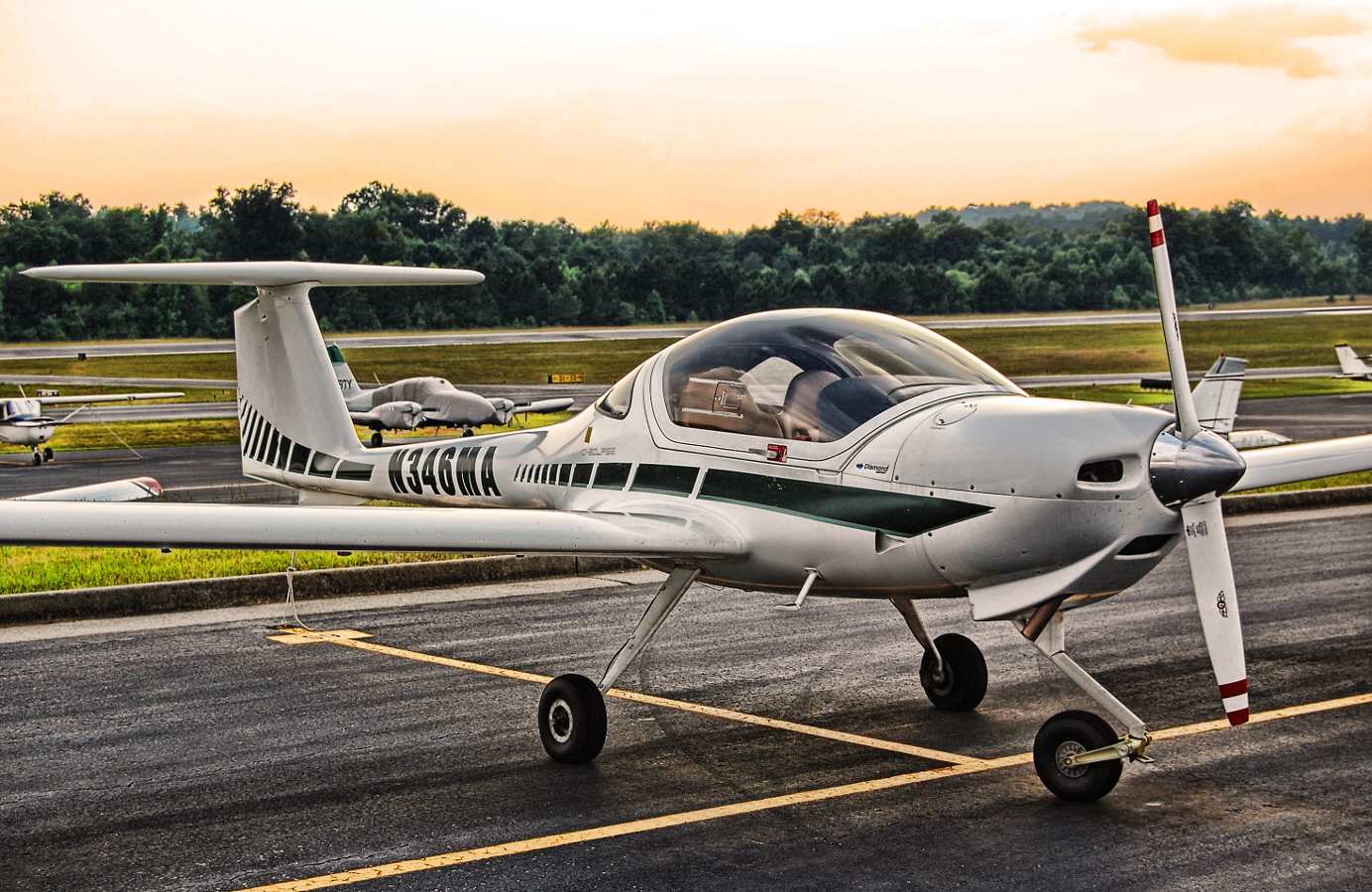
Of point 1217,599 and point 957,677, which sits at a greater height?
point 1217,599

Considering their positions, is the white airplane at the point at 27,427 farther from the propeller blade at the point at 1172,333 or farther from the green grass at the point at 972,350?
the green grass at the point at 972,350

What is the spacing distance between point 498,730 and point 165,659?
3.51 metres

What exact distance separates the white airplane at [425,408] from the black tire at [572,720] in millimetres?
30820

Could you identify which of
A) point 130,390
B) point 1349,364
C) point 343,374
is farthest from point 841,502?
point 130,390

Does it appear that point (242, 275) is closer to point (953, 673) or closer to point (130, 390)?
point (953, 673)

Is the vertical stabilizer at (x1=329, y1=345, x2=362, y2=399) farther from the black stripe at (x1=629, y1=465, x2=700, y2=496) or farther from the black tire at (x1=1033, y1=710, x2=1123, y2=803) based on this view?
the black tire at (x1=1033, y1=710, x2=1123, y2=803)

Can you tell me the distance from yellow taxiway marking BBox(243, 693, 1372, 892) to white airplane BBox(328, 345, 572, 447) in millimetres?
31360

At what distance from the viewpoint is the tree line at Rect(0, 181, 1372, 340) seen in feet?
315

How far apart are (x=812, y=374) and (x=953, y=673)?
250 cm

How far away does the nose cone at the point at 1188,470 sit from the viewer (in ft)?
23.7

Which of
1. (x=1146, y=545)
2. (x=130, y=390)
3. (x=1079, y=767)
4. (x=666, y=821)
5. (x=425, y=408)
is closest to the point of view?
(x=1146, y=545)

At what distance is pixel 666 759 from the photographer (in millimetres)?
8688

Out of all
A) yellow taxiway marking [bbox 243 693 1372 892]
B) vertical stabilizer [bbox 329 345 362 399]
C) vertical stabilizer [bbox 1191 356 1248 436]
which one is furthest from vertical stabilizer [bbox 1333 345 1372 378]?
yellow taxiway marking [bbox 243 693 1372 892]

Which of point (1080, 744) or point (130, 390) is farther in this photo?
point (130, 390)
